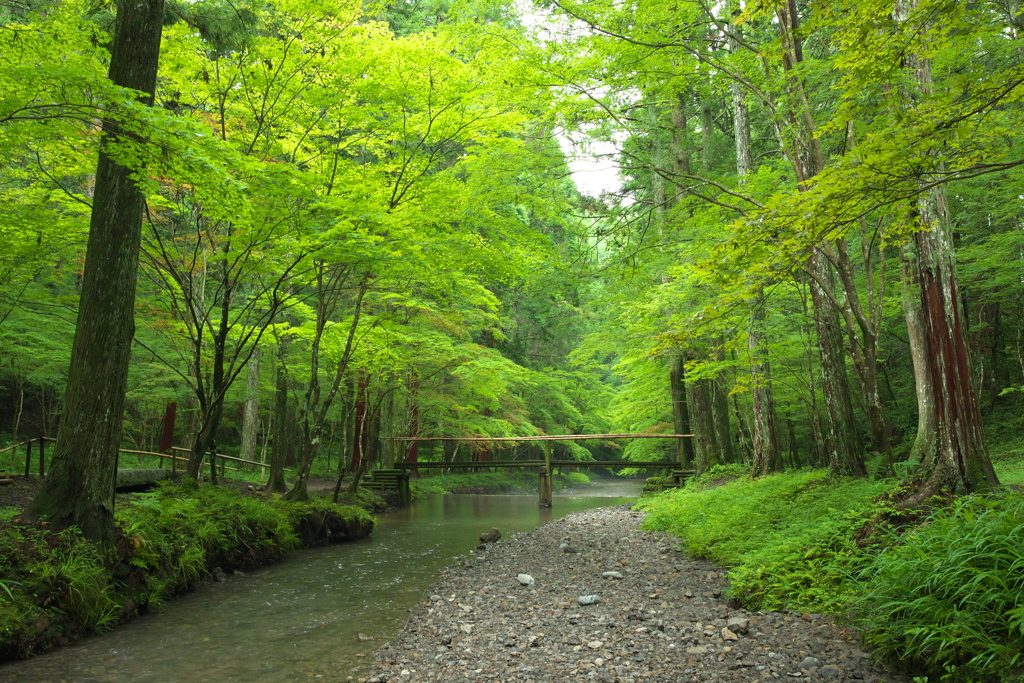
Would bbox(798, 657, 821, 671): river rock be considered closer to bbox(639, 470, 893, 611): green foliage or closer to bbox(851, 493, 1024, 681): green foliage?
bbox(851, 493, 1024, 681): green foliage

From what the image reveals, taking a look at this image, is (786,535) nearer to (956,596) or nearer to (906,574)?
(906,574)

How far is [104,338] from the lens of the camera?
5586mm

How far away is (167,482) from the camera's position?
9.35 m

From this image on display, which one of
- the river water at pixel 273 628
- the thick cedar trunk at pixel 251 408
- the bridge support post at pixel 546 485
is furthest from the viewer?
the bridge support post at pixel 546 485

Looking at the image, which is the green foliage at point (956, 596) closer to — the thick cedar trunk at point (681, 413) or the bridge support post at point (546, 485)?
the thick cedar trunk at point (681, 413)

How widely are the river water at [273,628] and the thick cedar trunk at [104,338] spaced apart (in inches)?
48.8

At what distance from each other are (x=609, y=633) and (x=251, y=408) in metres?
13.8

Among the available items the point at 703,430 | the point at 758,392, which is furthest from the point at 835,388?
the point at 703,430

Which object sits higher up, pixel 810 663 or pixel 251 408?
pixel 251 408

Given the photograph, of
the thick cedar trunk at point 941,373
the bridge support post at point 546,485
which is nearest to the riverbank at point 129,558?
the thick cedar trunk at point 941,373

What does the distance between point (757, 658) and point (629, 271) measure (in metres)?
5.03

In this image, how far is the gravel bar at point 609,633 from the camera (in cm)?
355

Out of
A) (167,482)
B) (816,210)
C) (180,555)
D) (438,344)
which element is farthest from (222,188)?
(438,344)

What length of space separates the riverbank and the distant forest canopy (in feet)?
4.69
